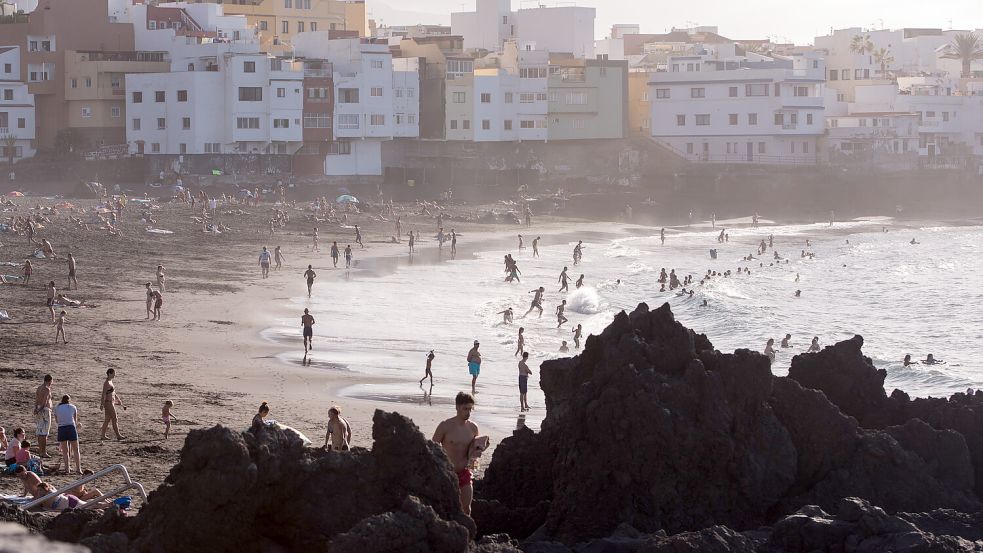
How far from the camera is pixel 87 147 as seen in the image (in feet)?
217

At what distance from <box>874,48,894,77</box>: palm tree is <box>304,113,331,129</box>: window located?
156ft

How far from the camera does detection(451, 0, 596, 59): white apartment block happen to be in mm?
89750

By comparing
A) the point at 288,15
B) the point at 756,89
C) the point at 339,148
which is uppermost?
the point at 288,15

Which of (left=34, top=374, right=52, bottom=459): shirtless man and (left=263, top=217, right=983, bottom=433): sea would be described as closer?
(left=34, top=374, right=52, bottom=459): shirtless man

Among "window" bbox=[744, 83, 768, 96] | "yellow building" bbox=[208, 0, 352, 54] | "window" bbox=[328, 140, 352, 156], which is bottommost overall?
"window" bbox=[328, 140, 352, 156]

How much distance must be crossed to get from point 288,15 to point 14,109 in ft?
57.4

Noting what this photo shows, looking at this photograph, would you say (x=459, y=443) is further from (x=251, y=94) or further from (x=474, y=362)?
(x=251, y=94)

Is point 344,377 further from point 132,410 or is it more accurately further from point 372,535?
point 372,535

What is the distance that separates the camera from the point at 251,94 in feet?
213

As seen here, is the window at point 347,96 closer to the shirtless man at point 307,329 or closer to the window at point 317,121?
the window at point 317,121

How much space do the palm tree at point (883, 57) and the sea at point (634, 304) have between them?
133 ft

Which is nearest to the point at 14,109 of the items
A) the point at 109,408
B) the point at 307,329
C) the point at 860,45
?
the point at 307,329

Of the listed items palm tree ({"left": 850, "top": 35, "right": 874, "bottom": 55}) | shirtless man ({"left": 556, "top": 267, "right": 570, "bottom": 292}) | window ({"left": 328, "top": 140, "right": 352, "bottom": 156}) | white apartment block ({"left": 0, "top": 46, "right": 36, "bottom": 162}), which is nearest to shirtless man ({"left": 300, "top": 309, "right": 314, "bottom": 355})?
shirtless man ({"left": 556, "top": 267, "right": 570, "bottom": 292})

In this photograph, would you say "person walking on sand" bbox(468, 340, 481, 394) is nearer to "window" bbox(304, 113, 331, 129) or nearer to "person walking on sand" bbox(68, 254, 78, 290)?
"person walking on sand" bbox(68, 254, 78, 290)
